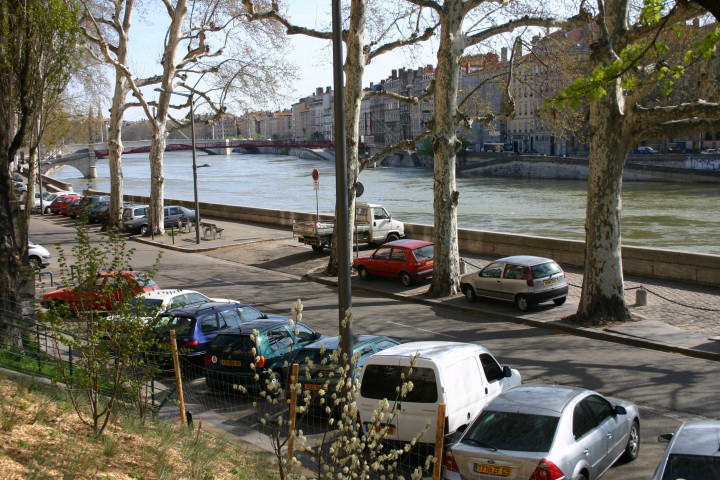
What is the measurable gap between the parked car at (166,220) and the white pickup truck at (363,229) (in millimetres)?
11137

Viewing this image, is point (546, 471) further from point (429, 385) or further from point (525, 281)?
point (525, 281)

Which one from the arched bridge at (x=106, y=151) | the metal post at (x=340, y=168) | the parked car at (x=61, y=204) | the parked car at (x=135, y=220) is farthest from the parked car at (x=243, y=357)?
the arched bridge at (x=106, y=151)

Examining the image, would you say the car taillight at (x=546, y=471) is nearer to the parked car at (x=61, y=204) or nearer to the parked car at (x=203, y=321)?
the parked car at (x=203, y=321)

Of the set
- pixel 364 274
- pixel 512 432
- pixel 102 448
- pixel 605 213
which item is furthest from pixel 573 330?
pixel 102 448

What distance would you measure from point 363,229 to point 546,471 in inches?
852

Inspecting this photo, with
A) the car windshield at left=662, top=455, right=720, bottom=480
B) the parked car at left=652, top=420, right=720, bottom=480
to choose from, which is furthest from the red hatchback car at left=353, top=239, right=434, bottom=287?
the car windshield at left=662, top=455, right=720, bottom=480

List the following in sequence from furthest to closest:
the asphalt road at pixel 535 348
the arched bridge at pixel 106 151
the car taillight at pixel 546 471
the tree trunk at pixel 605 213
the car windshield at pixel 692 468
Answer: the arched bridge at pixel 106 151
the tree trunk at pixel 605 213
the asphalt road at pixel 535 348
the car taillight at pixel 546 471
the car windshield at pixel 692 468

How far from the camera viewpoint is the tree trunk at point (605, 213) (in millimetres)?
15688

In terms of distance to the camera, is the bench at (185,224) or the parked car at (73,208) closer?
the bench at (185,224)

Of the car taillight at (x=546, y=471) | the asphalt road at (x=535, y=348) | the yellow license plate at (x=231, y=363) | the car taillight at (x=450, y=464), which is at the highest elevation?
the car taillight at (x=546, y=471)

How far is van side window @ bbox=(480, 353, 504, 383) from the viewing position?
31.3 feet

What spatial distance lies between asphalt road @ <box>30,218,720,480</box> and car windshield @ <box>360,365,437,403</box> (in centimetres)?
224

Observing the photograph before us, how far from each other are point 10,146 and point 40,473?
763cm

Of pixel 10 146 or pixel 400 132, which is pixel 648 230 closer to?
pixel 10 146
